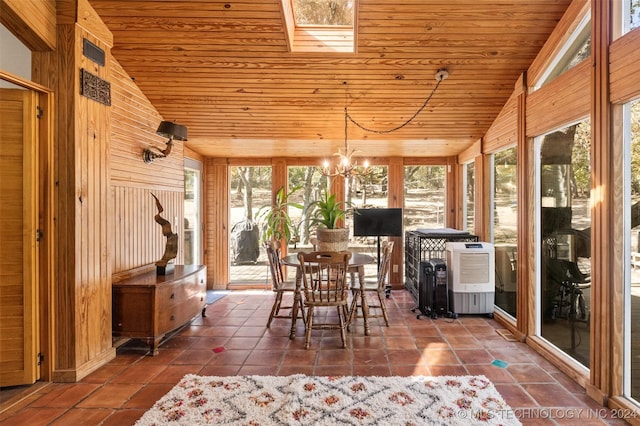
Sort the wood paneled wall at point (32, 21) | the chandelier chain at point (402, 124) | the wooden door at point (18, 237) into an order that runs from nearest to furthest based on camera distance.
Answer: the wood paneled wall at point (32, 21) → the wooden door at point (18, 237) → the chandelier chain at point (402, 124)

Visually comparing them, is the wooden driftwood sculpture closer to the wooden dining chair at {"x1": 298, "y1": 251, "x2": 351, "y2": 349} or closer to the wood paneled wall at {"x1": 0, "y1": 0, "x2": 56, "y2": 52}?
the wooden dining chair at {"x1": 298, "y1": 251, "x2": 351, "y2": 349}

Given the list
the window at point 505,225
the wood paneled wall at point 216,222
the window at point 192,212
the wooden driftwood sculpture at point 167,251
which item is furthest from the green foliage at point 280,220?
the window at point 505,225

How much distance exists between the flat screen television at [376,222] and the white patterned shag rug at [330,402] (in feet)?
8.97

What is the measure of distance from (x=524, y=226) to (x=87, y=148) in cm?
408

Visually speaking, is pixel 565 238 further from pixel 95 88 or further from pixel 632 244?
pixel 95 88

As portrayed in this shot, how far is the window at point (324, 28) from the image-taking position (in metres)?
3.21

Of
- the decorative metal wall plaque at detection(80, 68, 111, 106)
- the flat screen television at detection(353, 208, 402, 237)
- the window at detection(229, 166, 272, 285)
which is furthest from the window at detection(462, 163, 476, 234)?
the decorative metal wall plaque at detection(80, 68, 111, 106)

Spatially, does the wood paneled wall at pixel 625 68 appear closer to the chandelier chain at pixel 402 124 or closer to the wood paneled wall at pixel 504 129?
the wood paneled wall at pixel 504 129

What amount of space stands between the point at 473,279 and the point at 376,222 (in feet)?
5.33

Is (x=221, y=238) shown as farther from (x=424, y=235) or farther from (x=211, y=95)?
(x=424, y=235)

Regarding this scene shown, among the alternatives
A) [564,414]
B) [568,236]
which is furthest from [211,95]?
[564,414]

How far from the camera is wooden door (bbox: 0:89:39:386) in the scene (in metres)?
2.49

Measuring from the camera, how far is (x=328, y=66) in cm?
340

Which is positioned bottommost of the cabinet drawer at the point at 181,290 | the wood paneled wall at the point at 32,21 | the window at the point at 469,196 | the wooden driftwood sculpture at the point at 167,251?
the cabinet drawer at the point at 181,290
